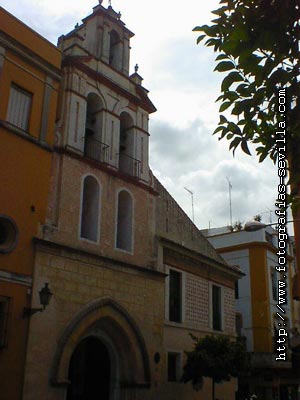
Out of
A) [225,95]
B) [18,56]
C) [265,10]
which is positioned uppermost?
[18,56]

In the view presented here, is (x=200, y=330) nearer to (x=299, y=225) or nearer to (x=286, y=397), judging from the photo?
(x=299, y=225)

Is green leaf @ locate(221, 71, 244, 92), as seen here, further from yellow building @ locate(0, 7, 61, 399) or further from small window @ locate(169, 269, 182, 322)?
small window @ locate(169, 269, 182, 322)

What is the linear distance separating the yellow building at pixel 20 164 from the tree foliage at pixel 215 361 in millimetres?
6481

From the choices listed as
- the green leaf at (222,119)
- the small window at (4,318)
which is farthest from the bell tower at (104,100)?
the green leaf at (222,119)

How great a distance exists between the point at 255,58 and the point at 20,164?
998cm

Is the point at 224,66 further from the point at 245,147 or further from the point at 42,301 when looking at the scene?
the point at 42,301

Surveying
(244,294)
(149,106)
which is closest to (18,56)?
(149,106)

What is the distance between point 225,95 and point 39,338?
977 cm

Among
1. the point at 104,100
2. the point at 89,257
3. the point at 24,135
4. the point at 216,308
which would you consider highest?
the point at 104,100

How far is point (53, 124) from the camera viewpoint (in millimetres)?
15320

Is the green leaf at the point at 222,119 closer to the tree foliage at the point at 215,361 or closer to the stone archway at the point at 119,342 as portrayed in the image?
the stone archway at the point at 119,342

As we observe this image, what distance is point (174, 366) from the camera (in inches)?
715

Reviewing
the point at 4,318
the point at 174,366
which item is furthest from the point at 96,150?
the point at 174,366

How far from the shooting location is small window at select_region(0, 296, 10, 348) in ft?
40.2
